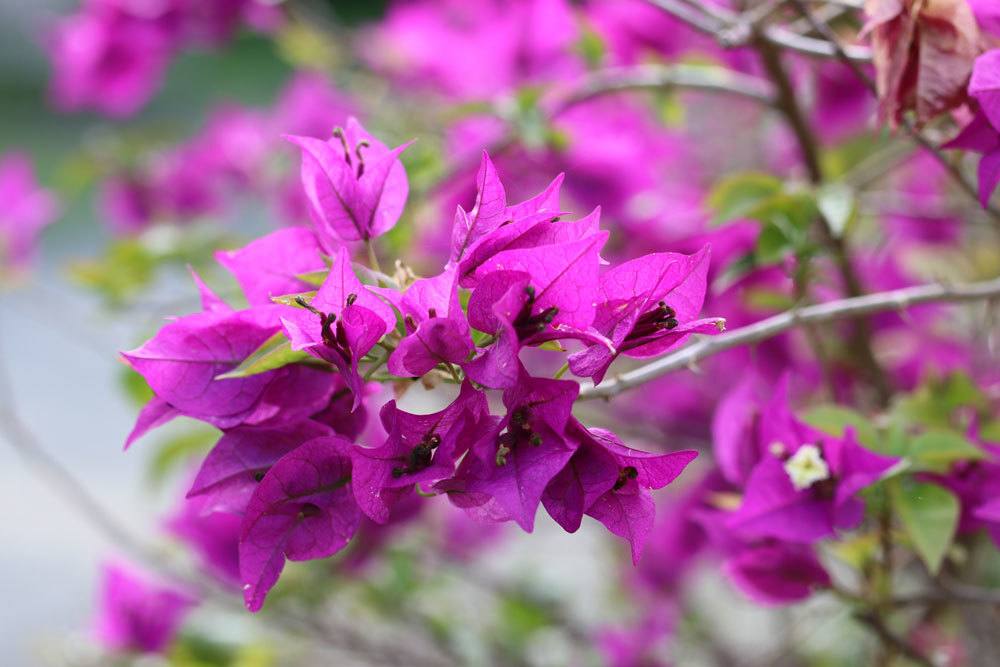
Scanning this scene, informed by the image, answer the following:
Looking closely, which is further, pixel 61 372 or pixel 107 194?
pixel 61 372

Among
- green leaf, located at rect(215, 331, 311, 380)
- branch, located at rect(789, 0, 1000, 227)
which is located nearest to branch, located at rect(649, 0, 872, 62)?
branch, located at rect(789, 0, 1000, 227)

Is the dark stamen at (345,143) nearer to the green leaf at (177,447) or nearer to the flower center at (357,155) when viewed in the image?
the flower center at (357,155)

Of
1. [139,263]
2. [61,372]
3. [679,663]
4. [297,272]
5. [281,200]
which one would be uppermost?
[297,272]

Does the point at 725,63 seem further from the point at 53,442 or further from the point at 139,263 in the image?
the point at 53,442

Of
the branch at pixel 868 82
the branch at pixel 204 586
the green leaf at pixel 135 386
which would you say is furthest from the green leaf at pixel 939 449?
the branch at pixel 204 586

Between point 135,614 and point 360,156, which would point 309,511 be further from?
point 135,614

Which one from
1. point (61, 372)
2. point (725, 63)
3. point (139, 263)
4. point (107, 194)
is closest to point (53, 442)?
point (61, 372)

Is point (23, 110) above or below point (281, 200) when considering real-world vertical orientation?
below

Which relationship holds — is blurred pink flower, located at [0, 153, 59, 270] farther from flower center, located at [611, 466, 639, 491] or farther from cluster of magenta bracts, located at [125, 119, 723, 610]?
flower center, located at [611, 466, 639, 491]
